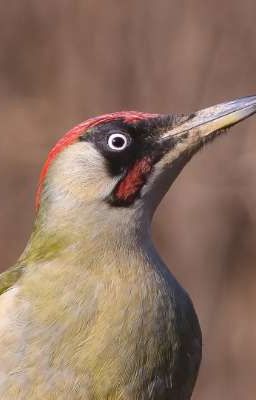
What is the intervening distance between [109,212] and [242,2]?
5.68 m

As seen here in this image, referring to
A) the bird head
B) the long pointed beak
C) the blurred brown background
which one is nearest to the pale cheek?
the bird head

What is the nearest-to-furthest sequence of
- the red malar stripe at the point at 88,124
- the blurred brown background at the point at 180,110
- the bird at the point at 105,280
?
the bird at the point at 105,280 < the red malar stripe at the point at 88,124 < the blurred brown background at the point at 180,110

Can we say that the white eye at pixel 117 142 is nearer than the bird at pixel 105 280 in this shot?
No

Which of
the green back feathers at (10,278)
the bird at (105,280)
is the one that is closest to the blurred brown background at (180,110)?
the bird at (105,280)

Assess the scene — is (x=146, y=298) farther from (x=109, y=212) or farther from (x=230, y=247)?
(x=230, y=247)

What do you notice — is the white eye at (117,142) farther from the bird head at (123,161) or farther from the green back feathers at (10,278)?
the green back feathers at (10,278)

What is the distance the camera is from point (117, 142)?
5.32m

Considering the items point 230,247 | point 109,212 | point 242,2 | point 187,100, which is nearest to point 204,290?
point 230,247

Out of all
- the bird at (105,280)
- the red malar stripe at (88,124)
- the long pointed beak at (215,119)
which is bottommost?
the bird at (105,280)

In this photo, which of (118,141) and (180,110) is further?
(180,110)

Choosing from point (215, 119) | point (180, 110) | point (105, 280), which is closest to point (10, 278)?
point (105, 280)

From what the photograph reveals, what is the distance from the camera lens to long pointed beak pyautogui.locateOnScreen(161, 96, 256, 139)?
5379 mm

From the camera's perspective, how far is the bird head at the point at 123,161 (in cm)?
531

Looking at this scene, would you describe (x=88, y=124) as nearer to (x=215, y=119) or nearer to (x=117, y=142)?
Answer: (x=117, y=142)
